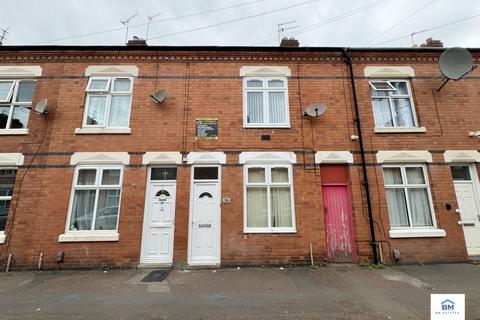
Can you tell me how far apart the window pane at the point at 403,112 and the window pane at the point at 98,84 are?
950 cm

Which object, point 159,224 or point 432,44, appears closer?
point 159,224

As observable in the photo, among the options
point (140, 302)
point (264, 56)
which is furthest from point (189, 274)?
point (264, 56)

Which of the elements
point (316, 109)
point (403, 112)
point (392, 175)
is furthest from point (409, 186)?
point (316, 109)

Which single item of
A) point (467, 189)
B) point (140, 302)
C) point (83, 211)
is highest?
point (467, 189)

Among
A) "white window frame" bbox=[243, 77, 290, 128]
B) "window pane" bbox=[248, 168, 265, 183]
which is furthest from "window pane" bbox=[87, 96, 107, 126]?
"window pane" bbox=[248, 168, 265, 183]

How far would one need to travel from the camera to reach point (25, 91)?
8.02 m

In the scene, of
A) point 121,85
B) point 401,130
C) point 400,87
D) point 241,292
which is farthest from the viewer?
point 400,87

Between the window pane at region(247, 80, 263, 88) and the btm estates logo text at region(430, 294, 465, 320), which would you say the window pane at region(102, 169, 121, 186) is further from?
the btm estates logo text at region(430, 294, 465, 320)

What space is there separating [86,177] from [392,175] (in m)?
9.30

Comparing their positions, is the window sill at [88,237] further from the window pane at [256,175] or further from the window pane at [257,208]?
the window pane at [256,175]

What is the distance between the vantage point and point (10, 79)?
26.3 feet

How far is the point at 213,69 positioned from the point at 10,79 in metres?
6.55

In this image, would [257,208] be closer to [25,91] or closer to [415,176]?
[415,176]

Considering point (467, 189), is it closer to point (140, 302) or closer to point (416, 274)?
point (416, 274)
